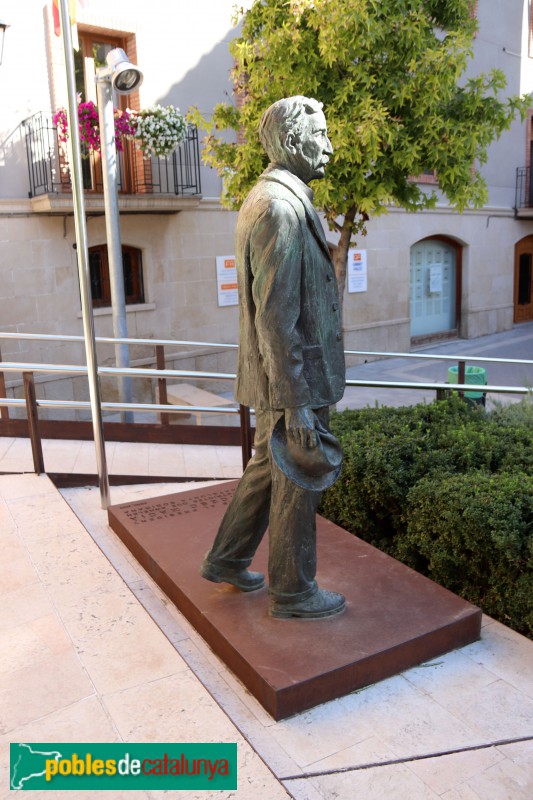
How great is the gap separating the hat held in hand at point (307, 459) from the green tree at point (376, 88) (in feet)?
15.0

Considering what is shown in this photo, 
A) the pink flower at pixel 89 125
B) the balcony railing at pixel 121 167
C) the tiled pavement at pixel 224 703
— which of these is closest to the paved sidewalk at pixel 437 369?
the balcony railing at pixel 121 167

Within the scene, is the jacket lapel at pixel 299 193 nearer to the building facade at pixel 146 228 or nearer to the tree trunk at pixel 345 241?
the tree trunk at pixel 345 241

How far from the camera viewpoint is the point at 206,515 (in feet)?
14.6

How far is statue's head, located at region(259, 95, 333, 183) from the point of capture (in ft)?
10.0

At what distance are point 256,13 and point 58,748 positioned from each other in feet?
23.7

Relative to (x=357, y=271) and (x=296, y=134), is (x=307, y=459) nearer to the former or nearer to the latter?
(x=296, y=134)

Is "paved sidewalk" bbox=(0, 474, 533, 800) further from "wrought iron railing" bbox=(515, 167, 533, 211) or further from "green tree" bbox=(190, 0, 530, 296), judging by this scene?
"wrought iron railing" bbox=(515, 167, 533, 211)

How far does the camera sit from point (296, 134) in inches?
121

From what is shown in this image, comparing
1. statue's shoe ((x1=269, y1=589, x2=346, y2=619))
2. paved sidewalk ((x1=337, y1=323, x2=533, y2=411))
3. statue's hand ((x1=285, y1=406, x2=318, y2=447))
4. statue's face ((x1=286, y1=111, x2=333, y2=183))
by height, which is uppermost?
statue's face ((x1=286, y1=111, x2=333, y2=183))

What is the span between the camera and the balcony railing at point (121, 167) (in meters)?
11.0

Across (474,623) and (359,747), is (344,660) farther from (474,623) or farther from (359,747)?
(474,623)

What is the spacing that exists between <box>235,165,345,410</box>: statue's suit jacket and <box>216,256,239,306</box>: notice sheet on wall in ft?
34.7

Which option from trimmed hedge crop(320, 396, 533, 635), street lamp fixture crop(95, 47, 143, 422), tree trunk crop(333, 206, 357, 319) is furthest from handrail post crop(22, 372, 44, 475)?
tree trunk crop(333, 206, 357, 319)

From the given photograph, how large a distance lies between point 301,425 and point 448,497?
128cm
